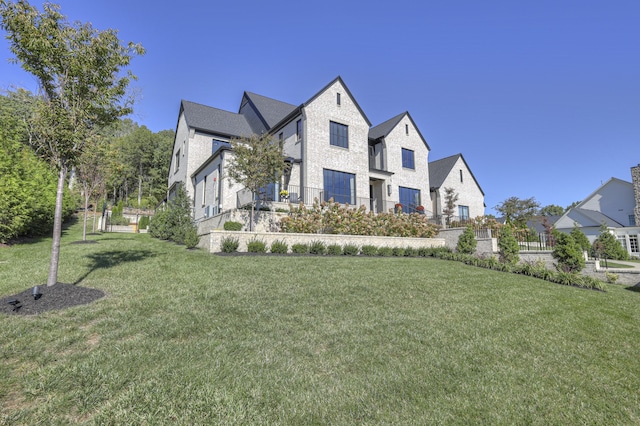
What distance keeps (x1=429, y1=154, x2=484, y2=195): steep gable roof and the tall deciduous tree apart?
22.2m

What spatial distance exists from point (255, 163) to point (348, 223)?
197 inches

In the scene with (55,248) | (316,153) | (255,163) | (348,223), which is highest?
(316,153)

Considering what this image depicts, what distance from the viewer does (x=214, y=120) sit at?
21953 mm

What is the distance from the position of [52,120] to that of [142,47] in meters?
2.31

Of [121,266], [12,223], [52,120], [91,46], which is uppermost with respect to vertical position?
[91,46]

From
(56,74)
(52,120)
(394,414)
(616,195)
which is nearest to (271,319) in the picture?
(394,414)

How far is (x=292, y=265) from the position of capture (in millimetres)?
8711

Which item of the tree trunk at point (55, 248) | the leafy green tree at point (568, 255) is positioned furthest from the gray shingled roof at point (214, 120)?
the leafy green tree at point (568, 255)

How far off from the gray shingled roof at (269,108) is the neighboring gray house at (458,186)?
1303 cm

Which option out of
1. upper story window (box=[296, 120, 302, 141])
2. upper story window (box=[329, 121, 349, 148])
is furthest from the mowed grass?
upper story window (box=[329, 121, 349, 148])

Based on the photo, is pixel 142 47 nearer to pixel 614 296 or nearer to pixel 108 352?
pixel 108 352

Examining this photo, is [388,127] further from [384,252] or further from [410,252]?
[384,252]

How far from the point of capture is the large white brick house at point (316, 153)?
16797 mm

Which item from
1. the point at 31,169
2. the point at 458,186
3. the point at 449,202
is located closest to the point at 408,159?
the point at 449,202
